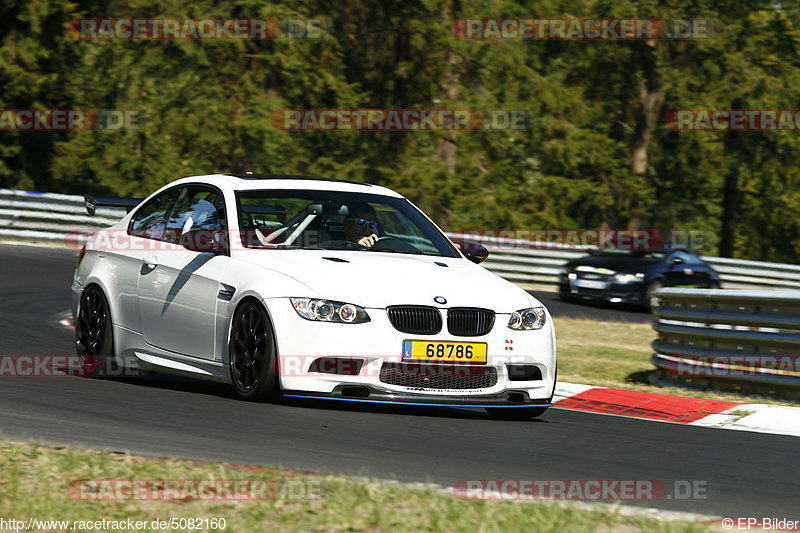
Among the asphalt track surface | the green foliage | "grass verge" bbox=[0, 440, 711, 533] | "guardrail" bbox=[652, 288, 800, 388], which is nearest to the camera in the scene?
"grass verge" bbox=[0, 440, 711, 533]

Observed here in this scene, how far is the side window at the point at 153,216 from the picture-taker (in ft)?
29.8

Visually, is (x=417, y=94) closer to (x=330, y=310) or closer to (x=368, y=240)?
(x=368, y=240)

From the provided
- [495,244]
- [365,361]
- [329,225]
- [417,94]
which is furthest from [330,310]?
[417,94]

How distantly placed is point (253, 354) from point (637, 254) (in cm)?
1818

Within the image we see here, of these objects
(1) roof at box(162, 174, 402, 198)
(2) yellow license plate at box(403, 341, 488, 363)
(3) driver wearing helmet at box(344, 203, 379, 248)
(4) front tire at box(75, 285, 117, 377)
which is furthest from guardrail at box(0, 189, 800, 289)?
(2) yellow license plate at box(403, 341, 488, 363)

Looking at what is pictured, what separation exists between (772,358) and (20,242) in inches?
634

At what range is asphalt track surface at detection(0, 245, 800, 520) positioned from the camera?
5.97 metres

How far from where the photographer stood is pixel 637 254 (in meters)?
24.9

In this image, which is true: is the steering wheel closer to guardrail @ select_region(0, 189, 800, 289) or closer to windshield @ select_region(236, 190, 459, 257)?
windshield @ select_region(236, 190, 459, 257)

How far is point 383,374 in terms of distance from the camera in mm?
7402

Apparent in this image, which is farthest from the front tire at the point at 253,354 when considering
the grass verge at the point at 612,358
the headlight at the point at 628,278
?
the headlight at the point at 628,278

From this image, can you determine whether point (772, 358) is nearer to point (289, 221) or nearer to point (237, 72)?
point (289, 221)

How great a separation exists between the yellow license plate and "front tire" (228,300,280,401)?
792mm

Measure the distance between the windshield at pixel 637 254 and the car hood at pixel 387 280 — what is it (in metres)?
16.5
